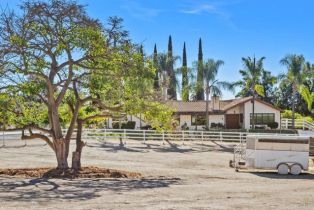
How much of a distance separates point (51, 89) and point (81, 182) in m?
5.49

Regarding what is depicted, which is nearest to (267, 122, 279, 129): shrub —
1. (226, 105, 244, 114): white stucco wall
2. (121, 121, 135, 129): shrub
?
(226, 105, 244, 114): white stucco wall

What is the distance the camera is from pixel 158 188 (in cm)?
1748

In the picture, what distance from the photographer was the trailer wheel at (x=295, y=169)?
84.7 feet

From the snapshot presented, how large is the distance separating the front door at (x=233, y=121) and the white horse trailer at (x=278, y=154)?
38290 mm

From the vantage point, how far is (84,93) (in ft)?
80.1

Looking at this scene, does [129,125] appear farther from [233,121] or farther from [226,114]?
[233,121]

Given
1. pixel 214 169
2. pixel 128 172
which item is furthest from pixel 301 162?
pixel 128 172

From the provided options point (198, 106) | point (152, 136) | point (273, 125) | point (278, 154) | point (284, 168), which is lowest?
point (284, 168)

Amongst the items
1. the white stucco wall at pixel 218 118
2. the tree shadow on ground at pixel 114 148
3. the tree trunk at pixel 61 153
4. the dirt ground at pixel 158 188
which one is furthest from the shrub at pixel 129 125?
the tree trunk at pixel 61 153

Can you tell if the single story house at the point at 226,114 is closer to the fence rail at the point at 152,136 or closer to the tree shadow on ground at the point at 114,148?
the fence rail at the point at 152,136

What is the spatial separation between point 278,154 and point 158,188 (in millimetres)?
10921

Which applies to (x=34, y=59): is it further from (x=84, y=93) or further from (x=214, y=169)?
(x=214, y=169)

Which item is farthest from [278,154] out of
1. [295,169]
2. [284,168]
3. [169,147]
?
[169,147]

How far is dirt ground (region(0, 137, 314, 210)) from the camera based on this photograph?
537 inches
